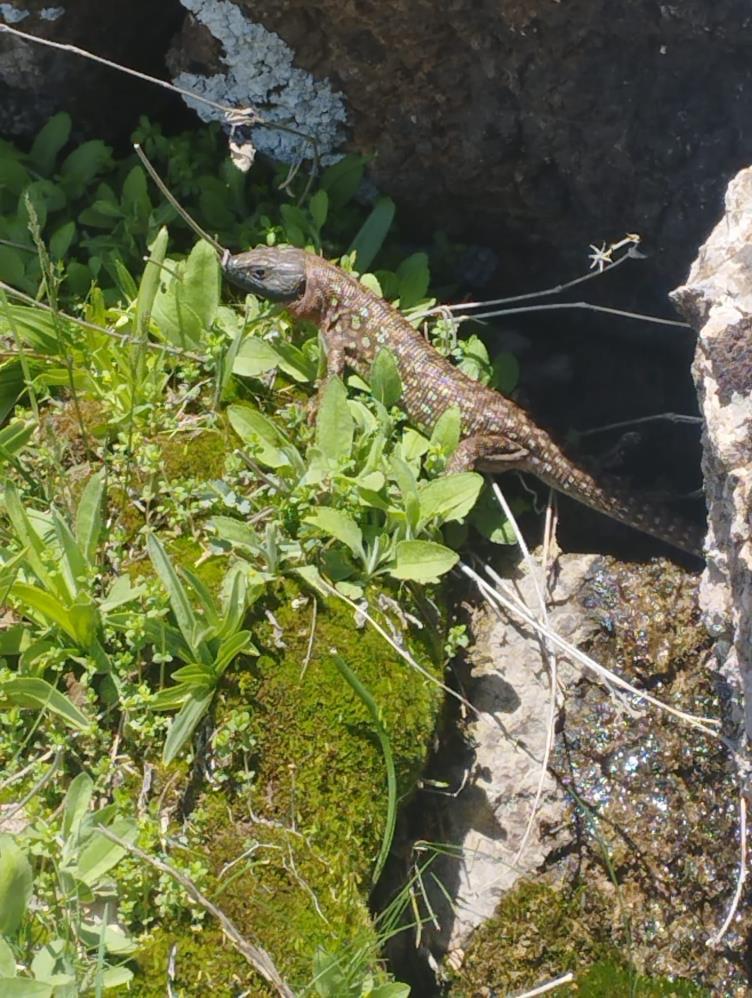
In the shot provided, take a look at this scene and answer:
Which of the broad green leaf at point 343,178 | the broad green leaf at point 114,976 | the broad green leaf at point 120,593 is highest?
the broad green leaf at point 343,178

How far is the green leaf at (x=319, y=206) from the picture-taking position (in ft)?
15.3

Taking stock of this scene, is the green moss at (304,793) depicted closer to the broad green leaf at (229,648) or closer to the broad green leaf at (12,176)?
the broad green leaf at (229,648)

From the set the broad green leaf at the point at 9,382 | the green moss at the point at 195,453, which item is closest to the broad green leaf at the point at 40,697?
the green moss at the point at 195,453

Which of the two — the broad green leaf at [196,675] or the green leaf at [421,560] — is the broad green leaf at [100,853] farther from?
the green leaf at [421,560]

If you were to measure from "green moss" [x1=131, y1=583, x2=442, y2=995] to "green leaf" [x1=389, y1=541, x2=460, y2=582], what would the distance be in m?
0.22

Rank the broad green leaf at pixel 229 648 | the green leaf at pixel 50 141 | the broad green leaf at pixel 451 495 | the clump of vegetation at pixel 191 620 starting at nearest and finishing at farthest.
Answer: the clump of vegetation at pixel 191 620, the broad green leaf at pixel 229 648, the broad green leaf at pixel 451 495, the green leaf at pixel 50 141

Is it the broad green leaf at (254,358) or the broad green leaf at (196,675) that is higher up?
the broad green leaf at (254,358)

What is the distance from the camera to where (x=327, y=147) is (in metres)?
4.82

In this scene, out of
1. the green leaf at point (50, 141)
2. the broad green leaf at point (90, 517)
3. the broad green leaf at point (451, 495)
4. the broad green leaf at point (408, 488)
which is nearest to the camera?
the broad green leaf at point (90, 517)

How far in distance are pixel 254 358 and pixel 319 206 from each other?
30.3 inches

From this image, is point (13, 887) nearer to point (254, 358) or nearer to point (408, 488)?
point (408, 488)

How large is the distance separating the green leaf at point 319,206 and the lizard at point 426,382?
146 mm

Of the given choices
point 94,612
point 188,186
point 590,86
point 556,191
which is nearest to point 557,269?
point 556,191

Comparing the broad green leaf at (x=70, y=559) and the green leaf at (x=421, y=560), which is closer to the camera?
the broad green leaf at (x=70, y=559)
